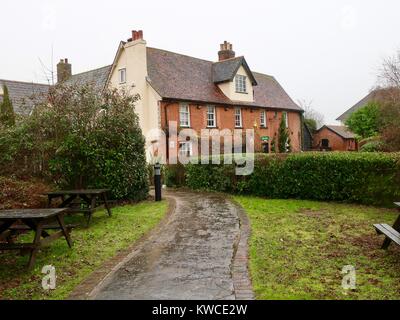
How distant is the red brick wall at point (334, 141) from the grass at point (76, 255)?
123 feet

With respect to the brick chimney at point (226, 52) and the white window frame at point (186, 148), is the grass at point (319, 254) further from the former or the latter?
the brick chimney at point (226, 52)

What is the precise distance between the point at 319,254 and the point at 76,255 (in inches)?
180

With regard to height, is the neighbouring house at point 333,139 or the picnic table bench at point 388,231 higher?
the neighbouring house at point 333,139

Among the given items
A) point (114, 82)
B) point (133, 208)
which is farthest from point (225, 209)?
point (114, 82)

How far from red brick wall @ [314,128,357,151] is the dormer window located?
59.5 ft

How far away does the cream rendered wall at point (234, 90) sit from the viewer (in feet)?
97.2

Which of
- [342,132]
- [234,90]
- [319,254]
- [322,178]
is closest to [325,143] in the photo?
[342,132]

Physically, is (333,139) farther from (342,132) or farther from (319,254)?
(319,254)

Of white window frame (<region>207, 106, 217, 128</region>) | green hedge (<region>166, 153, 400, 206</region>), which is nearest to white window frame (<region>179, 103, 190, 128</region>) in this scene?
white window frame (<region>207, 106, 217, 128</region>)

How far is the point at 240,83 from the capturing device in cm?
3056

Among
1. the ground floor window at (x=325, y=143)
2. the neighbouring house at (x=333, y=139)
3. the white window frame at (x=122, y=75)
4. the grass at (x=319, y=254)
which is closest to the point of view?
the grass at (x=319, y=254)

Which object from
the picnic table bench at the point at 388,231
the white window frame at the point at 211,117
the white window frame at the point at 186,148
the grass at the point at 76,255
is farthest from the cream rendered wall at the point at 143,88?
the picnic table bench at the point at 388,231

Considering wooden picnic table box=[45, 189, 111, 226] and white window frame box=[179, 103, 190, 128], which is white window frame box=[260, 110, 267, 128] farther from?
wooden picnic table box=[45, 189, 111, 226]
